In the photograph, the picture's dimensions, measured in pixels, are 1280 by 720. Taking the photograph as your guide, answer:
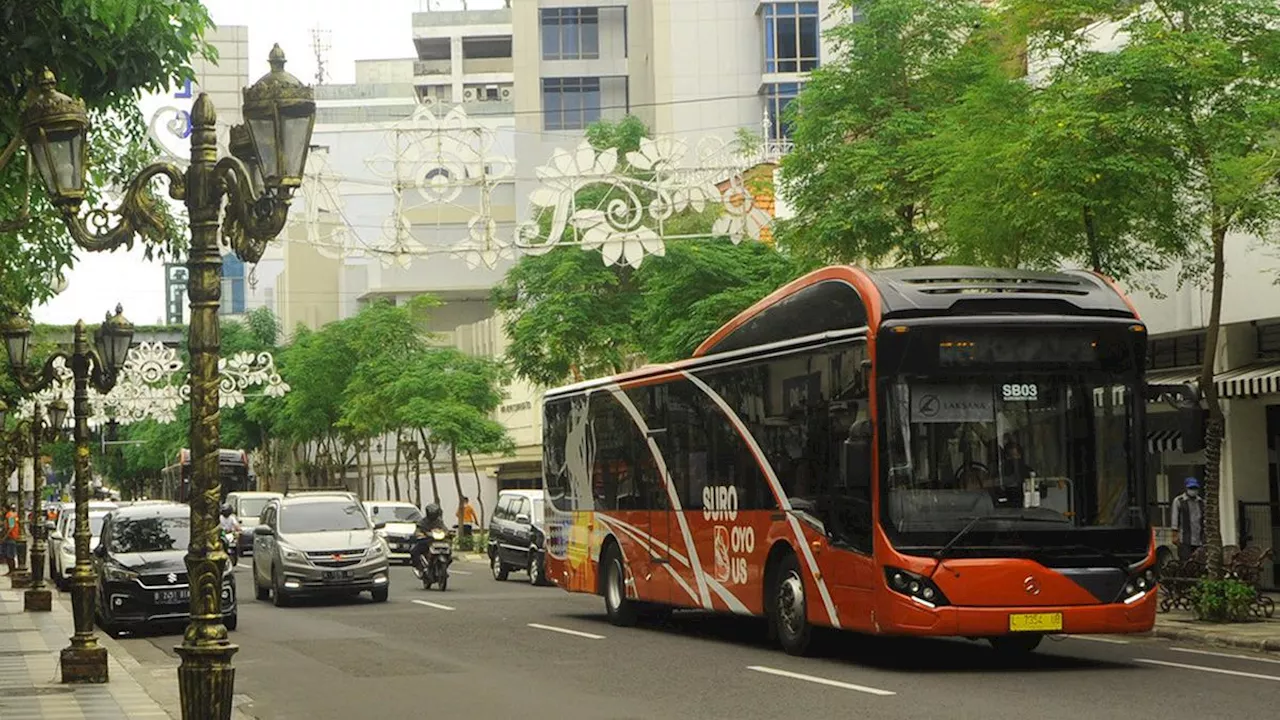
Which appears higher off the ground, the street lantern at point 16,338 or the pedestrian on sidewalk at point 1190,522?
the street lantern at point 16,338

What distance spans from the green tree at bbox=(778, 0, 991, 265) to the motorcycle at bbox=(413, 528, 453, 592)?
923 cm

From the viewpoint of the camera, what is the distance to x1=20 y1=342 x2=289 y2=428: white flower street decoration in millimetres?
41625

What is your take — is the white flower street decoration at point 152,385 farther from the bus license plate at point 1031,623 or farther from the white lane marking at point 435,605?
the bus license plate at point 1031,623

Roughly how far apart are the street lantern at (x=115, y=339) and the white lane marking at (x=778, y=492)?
7280 mm

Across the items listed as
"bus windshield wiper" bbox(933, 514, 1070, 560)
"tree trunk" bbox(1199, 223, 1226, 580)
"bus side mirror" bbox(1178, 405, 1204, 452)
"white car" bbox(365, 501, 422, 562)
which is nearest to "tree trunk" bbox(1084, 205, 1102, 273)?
"tree trunk" bbox(1199, 223, 1226, 580)

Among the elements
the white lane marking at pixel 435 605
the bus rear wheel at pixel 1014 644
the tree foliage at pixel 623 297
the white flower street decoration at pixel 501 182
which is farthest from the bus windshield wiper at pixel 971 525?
the tree foliage at pixel 623 297

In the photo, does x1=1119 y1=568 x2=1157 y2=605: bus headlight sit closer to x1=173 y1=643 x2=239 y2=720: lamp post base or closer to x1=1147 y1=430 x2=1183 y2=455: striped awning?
x1=173 y1=643 x2=239 y2=720: lamp post base

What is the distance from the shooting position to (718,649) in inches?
840

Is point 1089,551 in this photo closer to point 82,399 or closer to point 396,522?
point 82,399

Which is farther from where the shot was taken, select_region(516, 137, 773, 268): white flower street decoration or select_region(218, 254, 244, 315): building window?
select_region(218, 254, 244, 315): building window

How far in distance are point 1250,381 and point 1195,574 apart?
4180 mm

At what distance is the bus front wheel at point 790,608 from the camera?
19.5 metres

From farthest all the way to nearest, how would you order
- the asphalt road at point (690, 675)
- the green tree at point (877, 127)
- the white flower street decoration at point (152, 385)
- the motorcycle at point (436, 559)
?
the white flower street decoration at point (152, 385)
the motorcycle at point (436, 559)
the green tree at point (877, 127)
the asphalt road at point (690, 675)

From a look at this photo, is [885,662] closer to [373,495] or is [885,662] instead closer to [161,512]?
[161,512]
